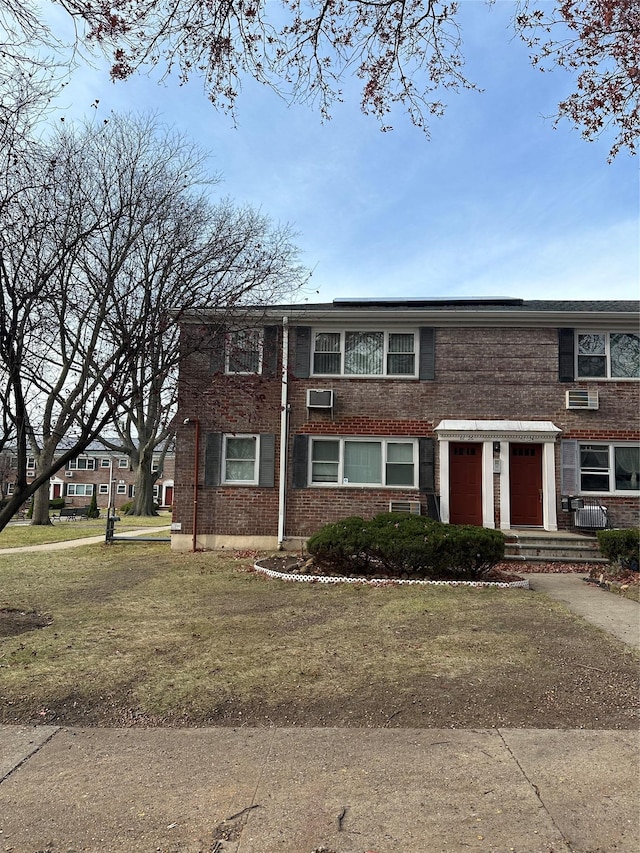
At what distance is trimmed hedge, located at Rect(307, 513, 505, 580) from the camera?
892cm

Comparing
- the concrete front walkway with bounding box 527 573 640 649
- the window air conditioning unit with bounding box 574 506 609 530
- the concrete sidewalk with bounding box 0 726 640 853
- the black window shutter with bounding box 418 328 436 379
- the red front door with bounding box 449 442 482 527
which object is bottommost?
the concrete sidewalk with bounding box 0 726 640 853

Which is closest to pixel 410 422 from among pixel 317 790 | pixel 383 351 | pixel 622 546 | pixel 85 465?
pixel 383 351

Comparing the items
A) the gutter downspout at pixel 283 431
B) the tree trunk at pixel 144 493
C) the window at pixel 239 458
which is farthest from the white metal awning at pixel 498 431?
the tree trunk at pixel 144 493

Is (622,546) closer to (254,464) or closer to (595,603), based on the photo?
(595,603)

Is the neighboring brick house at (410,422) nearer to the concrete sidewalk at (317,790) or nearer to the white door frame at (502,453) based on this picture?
the white door frame at (502,453)

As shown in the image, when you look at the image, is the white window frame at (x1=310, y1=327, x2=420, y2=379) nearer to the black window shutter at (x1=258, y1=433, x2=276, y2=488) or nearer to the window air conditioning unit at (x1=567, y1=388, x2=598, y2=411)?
the black window shutter at (x1=258, y1=433, x2=276, y2=488)

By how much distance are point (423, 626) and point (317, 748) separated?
304 centimetres

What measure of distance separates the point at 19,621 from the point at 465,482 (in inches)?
385

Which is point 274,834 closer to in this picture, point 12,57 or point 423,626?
point 423,626

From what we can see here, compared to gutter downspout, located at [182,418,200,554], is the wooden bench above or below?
below

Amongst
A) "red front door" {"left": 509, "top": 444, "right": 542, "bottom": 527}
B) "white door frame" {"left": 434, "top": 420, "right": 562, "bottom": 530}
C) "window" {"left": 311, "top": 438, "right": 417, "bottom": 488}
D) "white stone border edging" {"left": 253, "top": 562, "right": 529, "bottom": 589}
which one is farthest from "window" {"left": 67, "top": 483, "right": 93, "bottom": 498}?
"white stone border edging" {"left": 253, "top": 562, "right": 529, "bottom": 589}

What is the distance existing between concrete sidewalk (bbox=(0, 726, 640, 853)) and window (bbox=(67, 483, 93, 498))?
59772 mm

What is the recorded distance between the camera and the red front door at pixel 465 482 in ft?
43.8

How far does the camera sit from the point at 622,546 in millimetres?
10242
